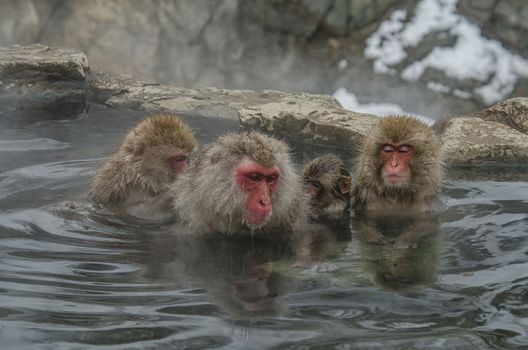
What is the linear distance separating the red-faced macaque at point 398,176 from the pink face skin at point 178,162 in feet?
3.78

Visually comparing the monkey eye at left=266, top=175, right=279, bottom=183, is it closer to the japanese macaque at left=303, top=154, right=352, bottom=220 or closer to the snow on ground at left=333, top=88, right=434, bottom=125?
the japanese macaque at left=303, top=154, right=352, bottom=220

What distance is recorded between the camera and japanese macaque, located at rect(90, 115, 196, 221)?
5.52m

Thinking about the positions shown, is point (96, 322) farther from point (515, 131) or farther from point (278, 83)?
point (278, 83)

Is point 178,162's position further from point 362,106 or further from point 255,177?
point 362,106

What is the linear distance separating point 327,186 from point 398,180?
479mm

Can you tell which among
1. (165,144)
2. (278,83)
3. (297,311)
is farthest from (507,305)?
(278,83)

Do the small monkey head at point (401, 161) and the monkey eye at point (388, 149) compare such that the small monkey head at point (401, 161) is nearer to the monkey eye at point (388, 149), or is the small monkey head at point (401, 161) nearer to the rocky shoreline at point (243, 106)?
the monkey eye at point (388, 149)

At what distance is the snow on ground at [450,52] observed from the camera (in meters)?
11.0

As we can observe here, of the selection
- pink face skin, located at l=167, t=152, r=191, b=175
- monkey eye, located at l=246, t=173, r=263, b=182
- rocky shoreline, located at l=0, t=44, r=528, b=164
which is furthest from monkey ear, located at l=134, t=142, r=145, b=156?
rocky shoreline, located at l=0, t=44, r=528, b=164

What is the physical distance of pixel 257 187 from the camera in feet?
15.1

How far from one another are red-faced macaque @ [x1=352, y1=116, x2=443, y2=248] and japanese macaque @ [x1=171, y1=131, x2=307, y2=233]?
0.71 m

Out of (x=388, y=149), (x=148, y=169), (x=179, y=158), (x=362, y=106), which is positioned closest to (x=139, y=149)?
(x=148, y=169)

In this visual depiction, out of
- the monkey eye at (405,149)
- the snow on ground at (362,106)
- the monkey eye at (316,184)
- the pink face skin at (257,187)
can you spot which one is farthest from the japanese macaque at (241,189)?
the snow on ground at (362,106)

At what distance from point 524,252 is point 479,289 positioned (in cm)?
80
